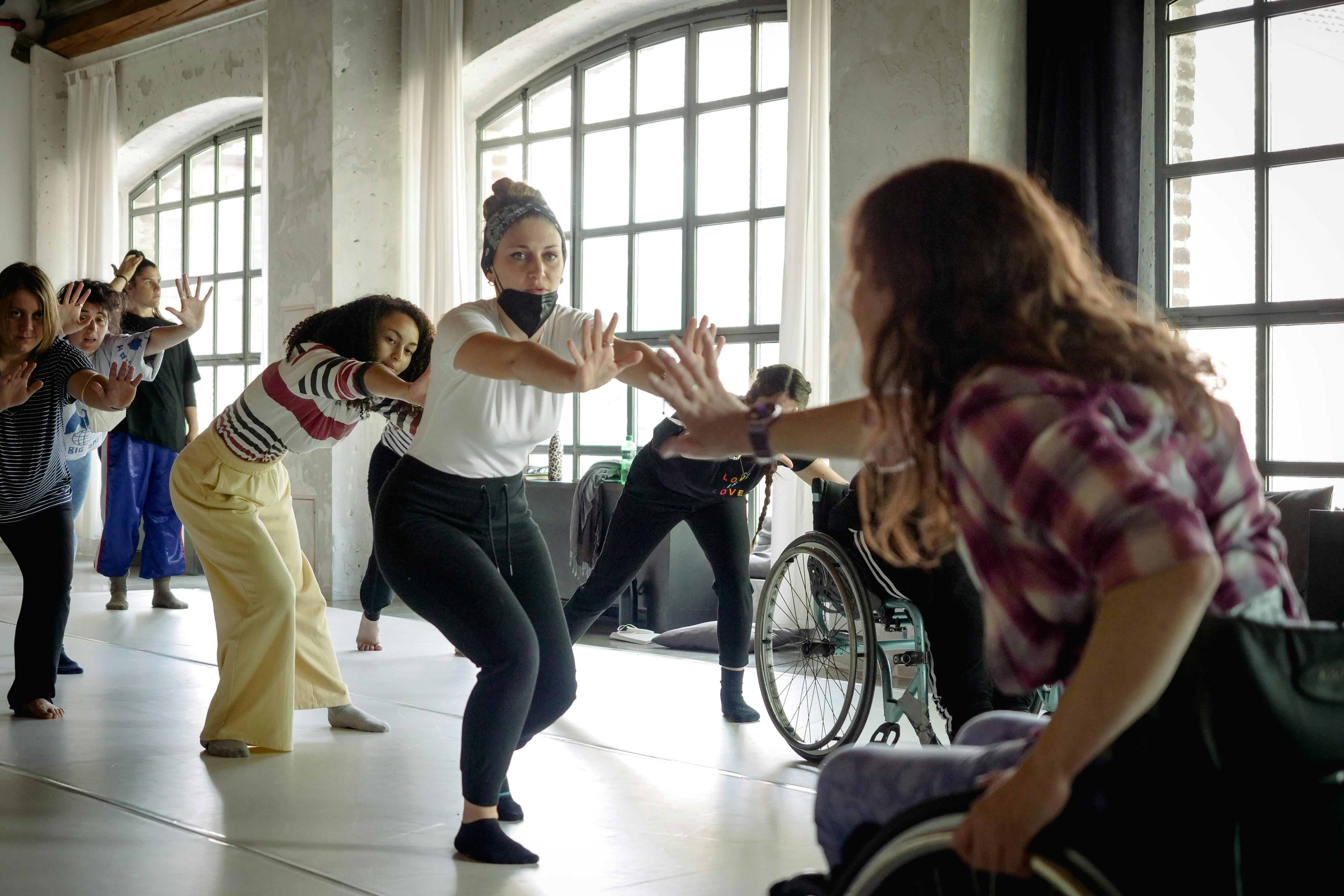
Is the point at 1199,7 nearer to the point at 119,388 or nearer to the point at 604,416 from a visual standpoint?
the point at 604,416

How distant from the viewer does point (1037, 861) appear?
1.07m

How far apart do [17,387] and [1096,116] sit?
12.7 feet

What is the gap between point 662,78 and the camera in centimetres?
708

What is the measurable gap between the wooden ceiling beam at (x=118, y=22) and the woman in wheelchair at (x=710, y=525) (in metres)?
6.14

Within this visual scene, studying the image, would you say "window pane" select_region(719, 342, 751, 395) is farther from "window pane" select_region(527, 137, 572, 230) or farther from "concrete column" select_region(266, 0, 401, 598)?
"concrete column" select_region(266, 0, 401, 598)

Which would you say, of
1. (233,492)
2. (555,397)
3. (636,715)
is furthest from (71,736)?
(555,397)

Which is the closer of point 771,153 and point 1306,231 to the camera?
point 1306,231

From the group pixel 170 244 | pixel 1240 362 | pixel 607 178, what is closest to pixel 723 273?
pixel 607 178

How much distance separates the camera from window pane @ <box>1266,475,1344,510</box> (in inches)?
183

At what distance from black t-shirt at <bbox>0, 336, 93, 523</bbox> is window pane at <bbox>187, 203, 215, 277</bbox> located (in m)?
6.39

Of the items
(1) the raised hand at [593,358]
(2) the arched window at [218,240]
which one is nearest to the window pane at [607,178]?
(2) the arched window at [218,240]

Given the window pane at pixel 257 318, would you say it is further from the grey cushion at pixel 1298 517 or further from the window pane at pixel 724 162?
the grey cushion at pixel 1298 517

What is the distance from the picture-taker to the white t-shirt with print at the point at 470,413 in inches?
93.9

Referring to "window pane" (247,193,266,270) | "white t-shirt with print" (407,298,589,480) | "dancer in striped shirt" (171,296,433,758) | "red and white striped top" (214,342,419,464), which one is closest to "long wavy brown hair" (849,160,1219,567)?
"white t-shirt with print" (407,298,589,480)
